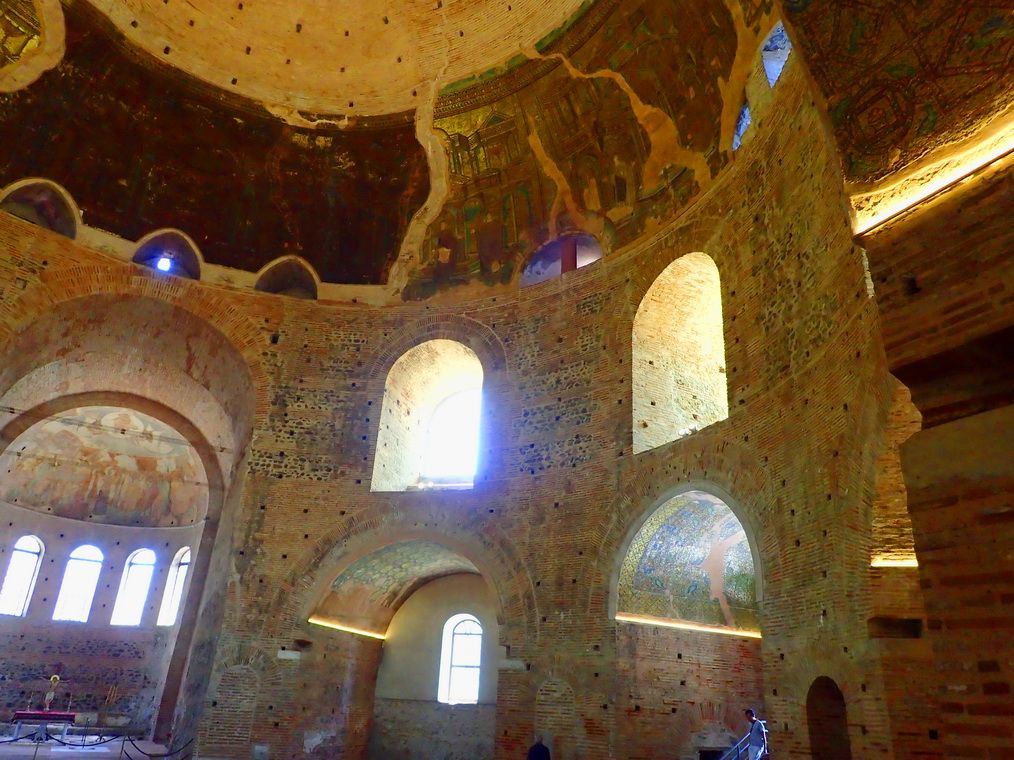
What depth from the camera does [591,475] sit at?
11.5m

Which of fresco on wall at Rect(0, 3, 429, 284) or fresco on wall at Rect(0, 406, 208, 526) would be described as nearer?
fresco on wall at Rect(0, 3, 429, 284)

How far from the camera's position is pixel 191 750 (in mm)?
11750

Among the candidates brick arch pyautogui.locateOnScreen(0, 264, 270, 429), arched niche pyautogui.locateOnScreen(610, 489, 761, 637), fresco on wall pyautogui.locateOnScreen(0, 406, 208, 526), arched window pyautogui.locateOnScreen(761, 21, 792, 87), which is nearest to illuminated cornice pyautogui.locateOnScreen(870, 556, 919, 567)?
arched niche pyautogui.locateOnScreen(610, 489, 761, 637)

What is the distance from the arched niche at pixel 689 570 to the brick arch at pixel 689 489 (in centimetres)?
12

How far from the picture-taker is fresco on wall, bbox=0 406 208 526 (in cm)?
1889

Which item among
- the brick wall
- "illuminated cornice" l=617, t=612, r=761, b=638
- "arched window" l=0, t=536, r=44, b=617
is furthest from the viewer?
"arched window" l=0, t=536, r=44, b=617

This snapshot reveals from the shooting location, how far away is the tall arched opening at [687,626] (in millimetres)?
9961

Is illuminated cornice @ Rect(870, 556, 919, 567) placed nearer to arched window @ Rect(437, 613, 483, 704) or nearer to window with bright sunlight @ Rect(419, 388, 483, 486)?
window with bright sunlight @ Rect(419, 388, 483, 486)

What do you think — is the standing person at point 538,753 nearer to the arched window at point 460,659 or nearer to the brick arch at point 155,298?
the arched window at point 460,659

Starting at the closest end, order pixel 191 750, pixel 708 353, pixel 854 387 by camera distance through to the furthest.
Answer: pixel 854 387
pixel 191 750
pixel 708 353

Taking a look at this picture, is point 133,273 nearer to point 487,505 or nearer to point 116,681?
point 487,505

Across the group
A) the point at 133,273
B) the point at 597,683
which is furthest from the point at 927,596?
the point at 133,273

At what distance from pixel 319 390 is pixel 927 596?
12.2 m

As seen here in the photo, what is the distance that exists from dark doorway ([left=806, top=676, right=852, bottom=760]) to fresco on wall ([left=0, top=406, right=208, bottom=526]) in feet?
51.2
